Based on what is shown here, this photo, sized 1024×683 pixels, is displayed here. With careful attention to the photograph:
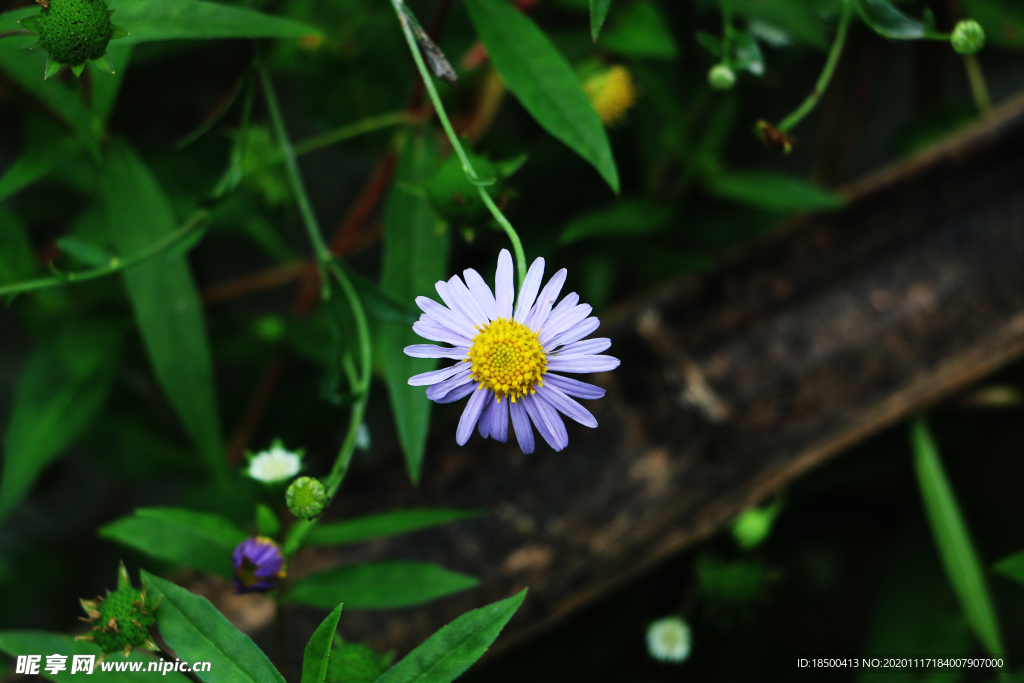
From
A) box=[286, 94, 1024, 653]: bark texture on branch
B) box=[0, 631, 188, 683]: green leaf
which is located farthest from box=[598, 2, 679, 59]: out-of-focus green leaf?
box=[0, 631, 188, 683]: green leaf

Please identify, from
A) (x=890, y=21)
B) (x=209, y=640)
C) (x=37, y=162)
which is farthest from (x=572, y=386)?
(x=37, y=162)

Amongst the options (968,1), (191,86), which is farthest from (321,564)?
(968,1)

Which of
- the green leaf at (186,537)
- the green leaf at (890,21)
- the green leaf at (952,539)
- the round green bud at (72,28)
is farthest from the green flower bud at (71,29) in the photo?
the green leaf at (952,539)

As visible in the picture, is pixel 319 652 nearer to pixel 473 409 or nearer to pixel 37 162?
pixel 473 409

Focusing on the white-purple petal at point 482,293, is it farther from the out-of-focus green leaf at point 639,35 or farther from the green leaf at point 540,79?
the out-of-focus green leaf at point 639,35

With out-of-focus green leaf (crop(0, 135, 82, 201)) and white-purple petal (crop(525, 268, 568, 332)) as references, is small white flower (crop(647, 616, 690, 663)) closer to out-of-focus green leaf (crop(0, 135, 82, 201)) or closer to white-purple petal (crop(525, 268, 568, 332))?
white-purple petal (crop(525, 268, 568, 332))

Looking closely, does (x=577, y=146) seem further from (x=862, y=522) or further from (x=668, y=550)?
(x=862, y=522)
